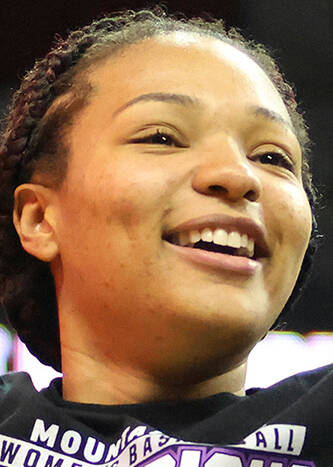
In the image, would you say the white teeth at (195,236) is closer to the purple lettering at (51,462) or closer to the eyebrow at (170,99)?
the eyebrow at (170,99)

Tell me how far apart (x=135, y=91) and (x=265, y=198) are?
0.70 ft

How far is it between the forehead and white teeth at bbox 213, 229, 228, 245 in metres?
0.16

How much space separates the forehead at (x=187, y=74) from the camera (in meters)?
1.00

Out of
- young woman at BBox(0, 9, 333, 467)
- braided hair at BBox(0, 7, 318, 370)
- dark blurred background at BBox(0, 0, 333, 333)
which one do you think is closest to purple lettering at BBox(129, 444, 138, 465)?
young woman at BBox(0, 9, 333, 467)

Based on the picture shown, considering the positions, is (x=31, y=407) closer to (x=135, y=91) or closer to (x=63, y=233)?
(x=63, y=233)

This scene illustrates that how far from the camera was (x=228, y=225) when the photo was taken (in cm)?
91

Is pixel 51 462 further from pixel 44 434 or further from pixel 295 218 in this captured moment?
pixel 295 218

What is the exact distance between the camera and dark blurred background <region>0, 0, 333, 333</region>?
238cm

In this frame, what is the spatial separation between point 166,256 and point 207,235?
5 centimetres

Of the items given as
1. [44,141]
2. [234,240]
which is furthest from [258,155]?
[44,141]

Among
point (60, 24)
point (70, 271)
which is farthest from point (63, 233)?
point (60, 24)

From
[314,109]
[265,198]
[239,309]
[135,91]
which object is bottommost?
[239,309]

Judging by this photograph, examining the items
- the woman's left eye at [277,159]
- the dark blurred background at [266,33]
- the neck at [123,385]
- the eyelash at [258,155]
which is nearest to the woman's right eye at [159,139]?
the eyelash at [258,155]

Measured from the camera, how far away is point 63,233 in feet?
→ 3.34
